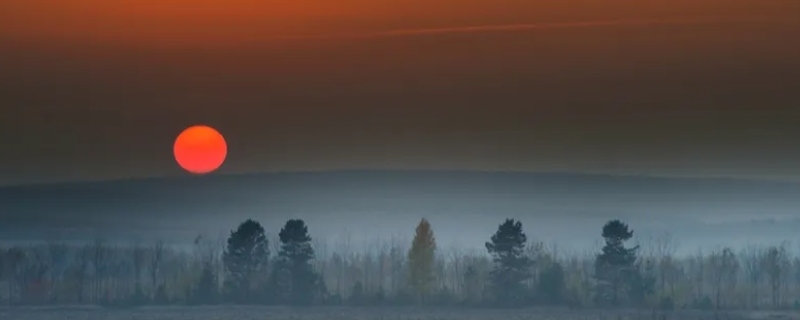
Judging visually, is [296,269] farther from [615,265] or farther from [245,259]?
[615,265]

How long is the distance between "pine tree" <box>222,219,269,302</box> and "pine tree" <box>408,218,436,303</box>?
1390 mm

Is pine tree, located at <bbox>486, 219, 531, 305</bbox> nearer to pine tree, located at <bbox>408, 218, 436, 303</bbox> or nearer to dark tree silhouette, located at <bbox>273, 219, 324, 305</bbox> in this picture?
pine tree, located at <bbox>408, 218, 436, 303</bbox>

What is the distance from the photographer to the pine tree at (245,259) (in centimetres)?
1395

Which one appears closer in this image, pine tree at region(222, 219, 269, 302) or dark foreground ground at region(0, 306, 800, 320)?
dark foreground ground at region(0, 306, 800, 320)

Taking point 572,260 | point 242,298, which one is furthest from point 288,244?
point 572,260

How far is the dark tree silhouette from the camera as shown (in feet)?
45.9

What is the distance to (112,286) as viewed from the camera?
46.0 ft

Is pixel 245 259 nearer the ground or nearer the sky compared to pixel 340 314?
nearer the sky

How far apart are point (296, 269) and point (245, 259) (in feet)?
1.59

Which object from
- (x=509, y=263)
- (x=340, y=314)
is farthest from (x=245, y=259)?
(x=509, y=263)

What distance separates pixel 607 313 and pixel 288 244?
308cm

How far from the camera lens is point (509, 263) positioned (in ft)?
46.5

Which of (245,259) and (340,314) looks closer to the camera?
(340,314)

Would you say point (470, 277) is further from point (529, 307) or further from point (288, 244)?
point (288, 244)
